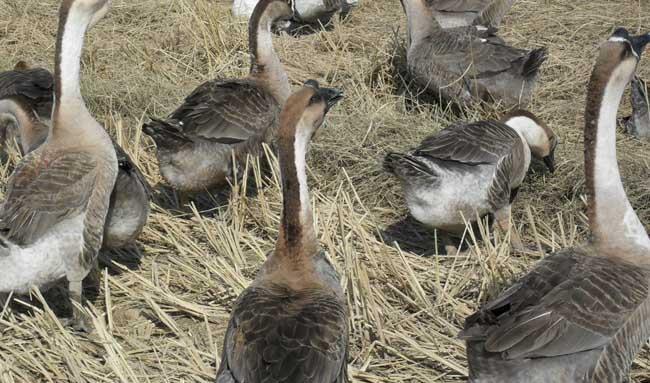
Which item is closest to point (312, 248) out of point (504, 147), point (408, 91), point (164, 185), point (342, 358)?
point (342, 358)

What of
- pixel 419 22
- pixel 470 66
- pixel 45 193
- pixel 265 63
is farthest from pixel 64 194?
pixel 419 22

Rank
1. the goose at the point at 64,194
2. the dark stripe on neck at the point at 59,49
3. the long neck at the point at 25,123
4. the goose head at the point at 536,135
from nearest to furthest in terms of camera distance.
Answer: the goose at the point at 64,194 → the dark stripe on neck at the point at 59,49 → the goose head at the point at 536,135 → the long neck at the point at 25,123

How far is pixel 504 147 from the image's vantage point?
6434mm

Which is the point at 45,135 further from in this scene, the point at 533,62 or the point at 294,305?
the point at 533,62

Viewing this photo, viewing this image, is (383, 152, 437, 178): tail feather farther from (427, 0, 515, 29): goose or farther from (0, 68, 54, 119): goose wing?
(427, 0, 515, 29): goose

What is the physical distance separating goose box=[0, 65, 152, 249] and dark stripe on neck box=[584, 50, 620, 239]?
2.67 meters

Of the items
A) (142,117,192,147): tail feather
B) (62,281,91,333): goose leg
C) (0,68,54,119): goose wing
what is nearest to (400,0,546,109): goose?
(142,117,192,147): tail feather

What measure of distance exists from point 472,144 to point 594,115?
1.66m

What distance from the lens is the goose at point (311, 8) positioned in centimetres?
1030

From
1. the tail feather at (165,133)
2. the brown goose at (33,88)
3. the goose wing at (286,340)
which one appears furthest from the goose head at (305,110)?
the brown goose at (33,88)

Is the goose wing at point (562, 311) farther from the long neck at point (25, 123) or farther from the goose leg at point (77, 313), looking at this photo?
the long neck at point (25, 123)

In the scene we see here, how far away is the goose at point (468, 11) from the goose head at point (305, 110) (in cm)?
460

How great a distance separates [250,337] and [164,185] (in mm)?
3514

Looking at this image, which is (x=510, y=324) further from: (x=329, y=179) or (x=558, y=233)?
(x=329, y=179)
